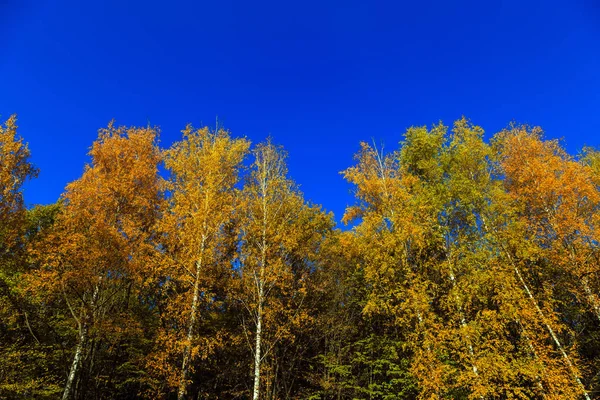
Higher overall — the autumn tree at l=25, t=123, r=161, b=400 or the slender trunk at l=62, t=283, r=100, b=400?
the autumn tree at l=25, t=123, r=161, b=400

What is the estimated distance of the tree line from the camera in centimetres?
1188

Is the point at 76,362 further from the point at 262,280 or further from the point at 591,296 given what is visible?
the point at 591,296

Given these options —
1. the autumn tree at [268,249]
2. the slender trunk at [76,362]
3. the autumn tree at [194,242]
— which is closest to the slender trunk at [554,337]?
the autumn tree at [268,249]

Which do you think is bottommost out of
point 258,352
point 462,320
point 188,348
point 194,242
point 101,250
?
point 258,352

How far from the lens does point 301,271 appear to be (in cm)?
1867

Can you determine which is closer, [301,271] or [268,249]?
[268,249]

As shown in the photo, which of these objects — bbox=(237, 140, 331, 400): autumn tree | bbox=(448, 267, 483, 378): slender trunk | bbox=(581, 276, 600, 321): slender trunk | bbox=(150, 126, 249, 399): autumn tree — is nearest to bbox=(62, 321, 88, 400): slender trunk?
bbox=(150, 126, 249, 399): autumn tree

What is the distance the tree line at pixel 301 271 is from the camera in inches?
468

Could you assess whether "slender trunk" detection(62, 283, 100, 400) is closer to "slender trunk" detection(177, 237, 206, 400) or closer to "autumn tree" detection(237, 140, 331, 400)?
"slender trunk" detection(177, 237, 206, 400)

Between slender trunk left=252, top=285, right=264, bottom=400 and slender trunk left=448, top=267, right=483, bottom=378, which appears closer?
slender trunk left=252, top=285, right=264, bottom=400

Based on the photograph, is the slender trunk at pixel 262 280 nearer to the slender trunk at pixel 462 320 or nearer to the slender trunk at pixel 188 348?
the slender trunk at pixel 188 348

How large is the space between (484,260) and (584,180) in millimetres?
6136

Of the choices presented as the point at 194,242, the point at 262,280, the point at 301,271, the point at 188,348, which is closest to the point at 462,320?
the point at 262,280

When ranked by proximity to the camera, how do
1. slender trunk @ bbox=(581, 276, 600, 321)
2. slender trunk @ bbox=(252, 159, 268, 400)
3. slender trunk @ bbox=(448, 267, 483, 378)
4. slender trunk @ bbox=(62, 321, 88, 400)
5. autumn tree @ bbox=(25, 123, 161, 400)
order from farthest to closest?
slender trunk @ bbox=(581, 276, 600, 321) → autumn tree @ bbox=(25, 123, 161, 400) → slender trunk @ bbox=(252, 159, 268, 400) → slender trunk @ bbox=(62, 321, 88, 400) → slender trunk @ bbox=(448, 267, 483, 378)
